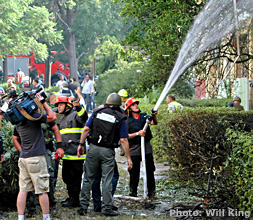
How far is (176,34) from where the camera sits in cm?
1316

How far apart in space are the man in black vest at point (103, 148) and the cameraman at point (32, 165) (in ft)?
2.98

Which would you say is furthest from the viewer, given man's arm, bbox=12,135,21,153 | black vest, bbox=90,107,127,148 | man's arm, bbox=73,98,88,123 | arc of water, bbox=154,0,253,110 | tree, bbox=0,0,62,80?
tree, bbox=0,0,62,80

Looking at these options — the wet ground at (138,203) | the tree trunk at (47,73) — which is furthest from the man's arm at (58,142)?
the tree trunk at (47,73)

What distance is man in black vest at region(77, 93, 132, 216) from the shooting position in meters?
8.12

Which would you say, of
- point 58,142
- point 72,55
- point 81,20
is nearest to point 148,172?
point 58,142

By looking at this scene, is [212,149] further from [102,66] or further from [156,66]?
[102,66]

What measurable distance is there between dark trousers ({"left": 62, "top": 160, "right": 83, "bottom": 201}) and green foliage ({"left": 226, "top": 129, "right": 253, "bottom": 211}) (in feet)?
8.40

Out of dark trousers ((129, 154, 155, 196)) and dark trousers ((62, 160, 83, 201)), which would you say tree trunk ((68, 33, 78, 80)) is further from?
dark trousers ((62, 160, 83, 201))

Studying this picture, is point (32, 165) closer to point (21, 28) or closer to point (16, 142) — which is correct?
point (16, 142)

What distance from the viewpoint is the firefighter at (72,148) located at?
8.61 meters

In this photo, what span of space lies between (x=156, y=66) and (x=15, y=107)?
24.2ft

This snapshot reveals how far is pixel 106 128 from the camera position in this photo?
8203 mm

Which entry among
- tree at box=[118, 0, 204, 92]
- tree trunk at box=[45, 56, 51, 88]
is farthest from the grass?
tree trunk at box=[45, 56, 51, 88]

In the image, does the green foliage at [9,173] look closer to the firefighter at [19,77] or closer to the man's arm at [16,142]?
the man's arm at [16,142]
